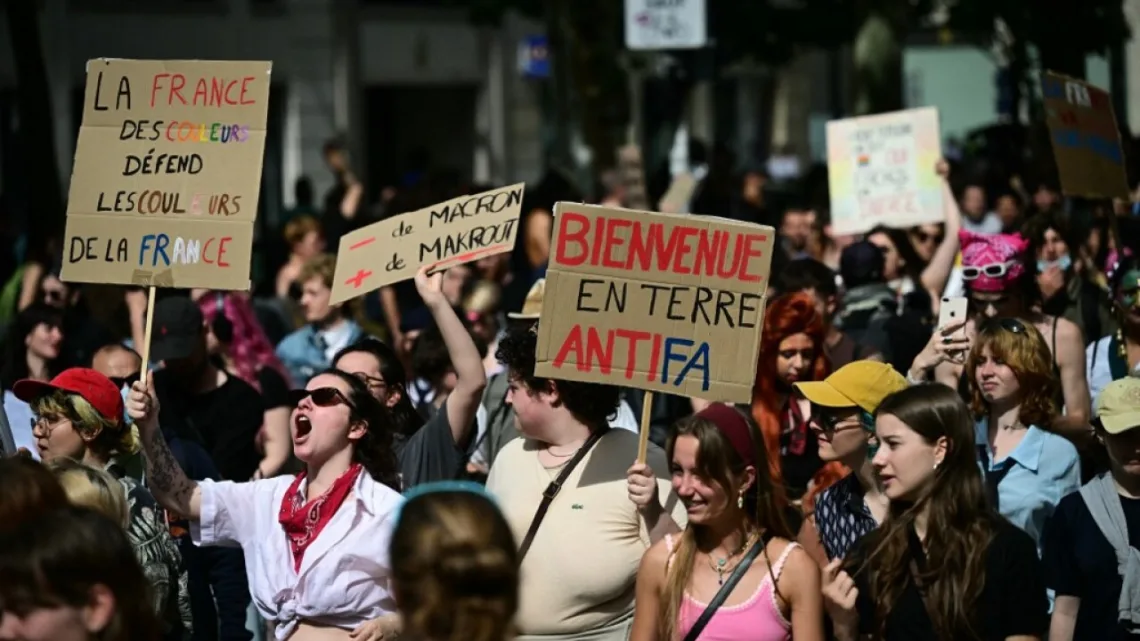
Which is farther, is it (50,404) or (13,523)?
(50,404)

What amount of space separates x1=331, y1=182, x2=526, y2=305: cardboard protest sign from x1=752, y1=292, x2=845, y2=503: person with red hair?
1.20 metres

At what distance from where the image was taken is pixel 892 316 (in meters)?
9.49

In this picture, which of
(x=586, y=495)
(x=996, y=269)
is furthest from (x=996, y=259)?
(x=586, y=495)

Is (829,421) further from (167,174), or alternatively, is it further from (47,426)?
(167,174)

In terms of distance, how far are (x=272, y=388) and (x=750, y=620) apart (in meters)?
4.09

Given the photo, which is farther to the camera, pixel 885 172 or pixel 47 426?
pixel 885 172

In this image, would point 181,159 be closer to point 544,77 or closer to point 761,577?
point 761,577

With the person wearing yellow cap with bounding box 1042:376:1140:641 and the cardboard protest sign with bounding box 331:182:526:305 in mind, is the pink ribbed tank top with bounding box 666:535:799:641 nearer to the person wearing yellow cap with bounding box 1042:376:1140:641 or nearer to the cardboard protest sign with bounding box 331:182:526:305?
the person wearing yellow cap with bounding box 1042:376:1140:641

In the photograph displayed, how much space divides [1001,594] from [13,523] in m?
2.42

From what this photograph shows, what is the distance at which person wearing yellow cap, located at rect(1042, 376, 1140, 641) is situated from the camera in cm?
615

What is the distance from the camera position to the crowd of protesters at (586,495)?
4203 millimetres

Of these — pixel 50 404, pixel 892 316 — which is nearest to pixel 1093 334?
pixel 892 316

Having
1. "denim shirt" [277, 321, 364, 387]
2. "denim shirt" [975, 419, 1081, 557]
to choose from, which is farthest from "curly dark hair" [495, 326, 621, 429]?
"denim shirt" [277, 321, 364, 387]

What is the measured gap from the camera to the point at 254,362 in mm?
9945
